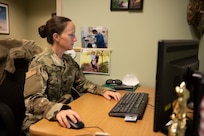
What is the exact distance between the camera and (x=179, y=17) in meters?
1.74

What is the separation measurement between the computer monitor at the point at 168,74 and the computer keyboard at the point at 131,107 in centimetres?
22

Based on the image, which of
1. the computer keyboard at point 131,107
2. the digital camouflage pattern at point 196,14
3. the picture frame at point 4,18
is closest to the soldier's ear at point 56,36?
the computer keyboard at point 131,107

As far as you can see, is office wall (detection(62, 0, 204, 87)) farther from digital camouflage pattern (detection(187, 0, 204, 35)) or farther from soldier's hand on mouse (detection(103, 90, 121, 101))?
soldier's hand on mouse (detection(103, 90, 121, 101))

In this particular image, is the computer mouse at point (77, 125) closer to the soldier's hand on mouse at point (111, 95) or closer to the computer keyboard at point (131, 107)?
the computer keyboard at point (131, 107)

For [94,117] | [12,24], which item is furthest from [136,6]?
[12,24]

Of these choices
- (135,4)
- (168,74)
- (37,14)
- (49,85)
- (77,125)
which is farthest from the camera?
(37,14)

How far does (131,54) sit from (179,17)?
50 cm

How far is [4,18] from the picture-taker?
3.74 metres

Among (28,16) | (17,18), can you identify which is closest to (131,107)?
(17,18)

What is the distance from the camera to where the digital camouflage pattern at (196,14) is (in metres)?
1.57

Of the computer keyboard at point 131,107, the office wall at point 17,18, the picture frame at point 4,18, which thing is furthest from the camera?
the office wall at point 17,18

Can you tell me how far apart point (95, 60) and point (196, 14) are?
928mm

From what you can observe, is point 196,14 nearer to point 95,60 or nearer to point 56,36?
point 95,60

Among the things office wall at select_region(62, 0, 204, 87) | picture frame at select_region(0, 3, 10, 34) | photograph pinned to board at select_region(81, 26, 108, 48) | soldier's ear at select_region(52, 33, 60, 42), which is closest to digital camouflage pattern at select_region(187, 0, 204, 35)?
office wall at select_region(62, 0, 204, 87)
